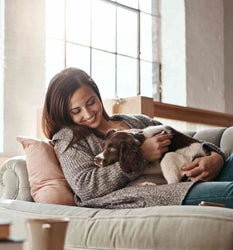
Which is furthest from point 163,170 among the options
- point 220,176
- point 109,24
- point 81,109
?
point 109,24

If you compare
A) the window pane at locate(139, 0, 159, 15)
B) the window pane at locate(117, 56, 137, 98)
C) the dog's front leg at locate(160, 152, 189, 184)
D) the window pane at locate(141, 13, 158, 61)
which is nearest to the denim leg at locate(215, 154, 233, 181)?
the dog's front leg at locate(160, 152, 189, 184)

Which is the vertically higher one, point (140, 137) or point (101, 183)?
point (140, 137)

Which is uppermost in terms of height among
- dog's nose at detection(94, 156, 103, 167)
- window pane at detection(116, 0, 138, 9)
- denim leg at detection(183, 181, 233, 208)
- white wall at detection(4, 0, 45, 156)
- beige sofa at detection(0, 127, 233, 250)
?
window pane at detection(116, 0, 138, 9)

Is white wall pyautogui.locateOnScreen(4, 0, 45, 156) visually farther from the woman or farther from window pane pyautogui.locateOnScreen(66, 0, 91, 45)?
the woman

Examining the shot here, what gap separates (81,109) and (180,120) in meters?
1.88

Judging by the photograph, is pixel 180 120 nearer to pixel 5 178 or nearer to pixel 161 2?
pixel 161 2

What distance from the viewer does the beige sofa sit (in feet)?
4.03

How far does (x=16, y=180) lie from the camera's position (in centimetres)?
214

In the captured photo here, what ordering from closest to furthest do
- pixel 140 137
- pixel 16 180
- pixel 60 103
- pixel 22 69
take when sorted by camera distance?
1. pixel 140 137
2. pixel 60 103
3. pixel 16 180
4. pixel 22 69

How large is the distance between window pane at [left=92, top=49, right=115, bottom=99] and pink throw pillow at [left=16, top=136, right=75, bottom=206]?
84.6 inches

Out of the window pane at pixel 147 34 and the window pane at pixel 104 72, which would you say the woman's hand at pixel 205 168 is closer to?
the window pane at pixel 104 72

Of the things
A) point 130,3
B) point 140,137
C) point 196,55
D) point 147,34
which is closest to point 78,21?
point 130,3

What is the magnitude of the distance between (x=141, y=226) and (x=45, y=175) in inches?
29.2

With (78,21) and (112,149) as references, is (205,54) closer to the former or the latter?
(78,21)
